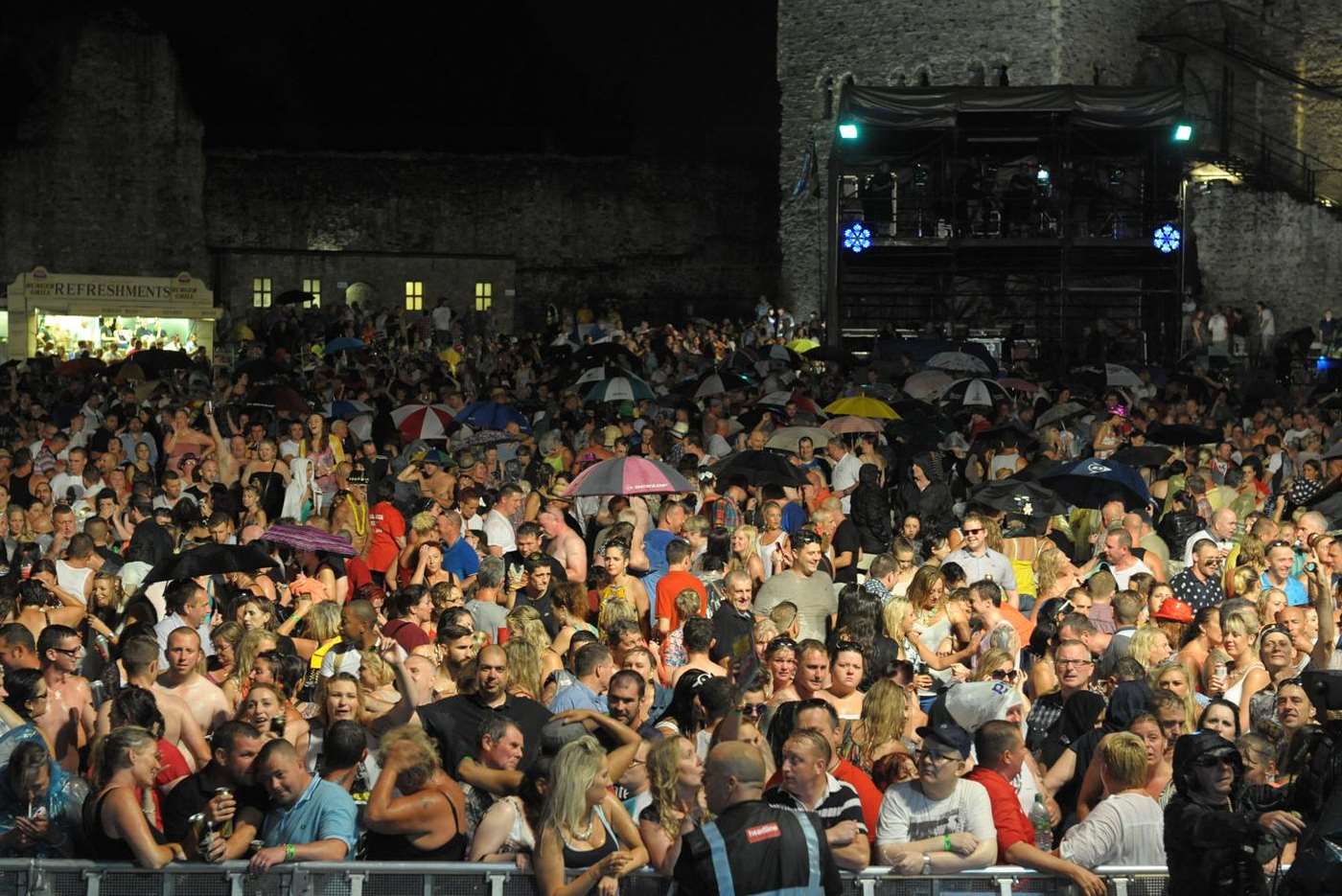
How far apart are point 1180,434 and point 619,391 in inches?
226

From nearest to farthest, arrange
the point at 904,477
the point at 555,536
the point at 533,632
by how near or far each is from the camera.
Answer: the point at 533,632 → the point at 555,536 → the point at 904,477

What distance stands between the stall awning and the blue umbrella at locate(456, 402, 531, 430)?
37.7 ft

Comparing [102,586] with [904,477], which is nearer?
[102,586]

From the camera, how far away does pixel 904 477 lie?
15773 millimetres

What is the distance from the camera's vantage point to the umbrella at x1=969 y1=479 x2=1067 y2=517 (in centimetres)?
1327

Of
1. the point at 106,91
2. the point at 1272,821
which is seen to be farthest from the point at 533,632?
the point at 106,91

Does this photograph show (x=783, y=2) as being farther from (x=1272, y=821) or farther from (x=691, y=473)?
(x=1272, y=821)

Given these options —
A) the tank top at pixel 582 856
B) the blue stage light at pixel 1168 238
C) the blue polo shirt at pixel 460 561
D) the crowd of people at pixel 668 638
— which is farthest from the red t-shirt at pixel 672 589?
the blue stage light at pixel 1168 238

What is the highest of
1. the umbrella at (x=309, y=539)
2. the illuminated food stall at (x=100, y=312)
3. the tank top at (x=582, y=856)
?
the illuminated food stall at (x=100, y=312)

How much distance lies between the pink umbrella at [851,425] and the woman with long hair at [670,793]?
1031 centimetres

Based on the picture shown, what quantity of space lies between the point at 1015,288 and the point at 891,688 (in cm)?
2865

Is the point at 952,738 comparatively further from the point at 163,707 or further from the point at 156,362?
the point at 156,362

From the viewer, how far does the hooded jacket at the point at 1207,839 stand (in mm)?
6039

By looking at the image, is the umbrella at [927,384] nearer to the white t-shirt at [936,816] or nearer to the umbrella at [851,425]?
the umbrella at [851,425]
